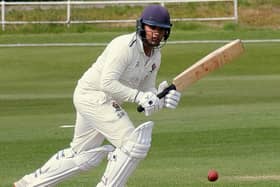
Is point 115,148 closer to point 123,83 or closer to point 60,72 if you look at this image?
point 123,83

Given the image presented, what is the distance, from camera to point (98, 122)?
7.48 meters

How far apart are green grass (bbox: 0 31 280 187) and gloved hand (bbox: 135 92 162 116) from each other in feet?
5.58

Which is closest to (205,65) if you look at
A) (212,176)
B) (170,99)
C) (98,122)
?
(170,99)

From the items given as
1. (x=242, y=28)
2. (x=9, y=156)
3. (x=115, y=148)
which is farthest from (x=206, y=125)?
(x=242, y=28)

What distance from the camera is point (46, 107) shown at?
16.0m

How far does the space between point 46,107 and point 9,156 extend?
4.88 metres

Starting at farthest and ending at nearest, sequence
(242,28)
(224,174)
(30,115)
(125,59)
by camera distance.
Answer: (242,28), (30,115), (224,174), (125,59)

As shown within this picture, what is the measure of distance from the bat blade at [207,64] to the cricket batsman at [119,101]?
6.2 inches

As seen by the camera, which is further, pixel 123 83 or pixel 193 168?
pixel 193 168

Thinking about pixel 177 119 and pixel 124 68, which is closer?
pixel 124 68

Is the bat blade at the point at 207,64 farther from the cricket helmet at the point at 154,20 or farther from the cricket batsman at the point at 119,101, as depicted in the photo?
the cricket helmet at the point at 154,20

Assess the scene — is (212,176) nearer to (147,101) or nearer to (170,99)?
(170,99)

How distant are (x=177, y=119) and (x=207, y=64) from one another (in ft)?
21.0

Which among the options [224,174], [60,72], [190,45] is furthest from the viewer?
[190,45]
